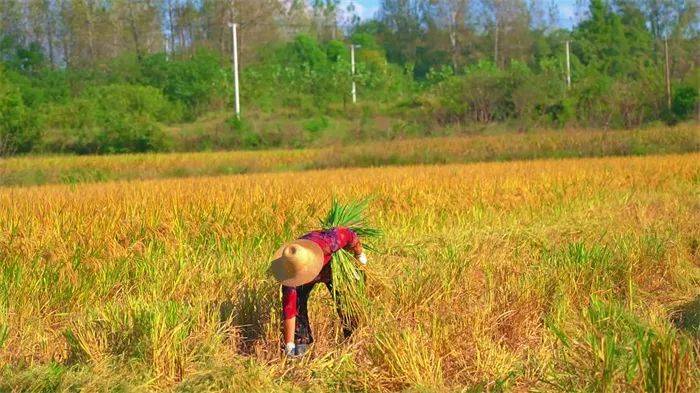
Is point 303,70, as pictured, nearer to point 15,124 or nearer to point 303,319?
point 15,124

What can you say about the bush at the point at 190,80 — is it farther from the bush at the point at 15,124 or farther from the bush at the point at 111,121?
the bush at the point at 15,124

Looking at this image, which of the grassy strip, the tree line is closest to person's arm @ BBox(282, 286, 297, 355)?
the grassy strip

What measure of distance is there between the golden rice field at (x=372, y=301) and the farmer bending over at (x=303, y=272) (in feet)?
0.45

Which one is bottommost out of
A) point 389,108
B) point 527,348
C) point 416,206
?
point 527,348

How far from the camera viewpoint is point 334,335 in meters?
4.72

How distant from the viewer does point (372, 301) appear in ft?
15.0

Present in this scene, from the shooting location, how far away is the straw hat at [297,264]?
4.07m

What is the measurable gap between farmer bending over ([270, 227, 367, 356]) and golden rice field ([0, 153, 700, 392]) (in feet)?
0.45

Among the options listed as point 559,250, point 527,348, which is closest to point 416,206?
point 559,250

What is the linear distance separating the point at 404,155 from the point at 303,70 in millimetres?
21969

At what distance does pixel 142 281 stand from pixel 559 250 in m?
3.15

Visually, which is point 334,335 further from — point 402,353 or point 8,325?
point 8,325

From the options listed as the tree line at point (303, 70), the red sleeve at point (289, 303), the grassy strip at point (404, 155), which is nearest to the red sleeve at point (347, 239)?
the red sleeve at point (289, 303)

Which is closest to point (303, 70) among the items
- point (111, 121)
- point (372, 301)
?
point (111, 121)
